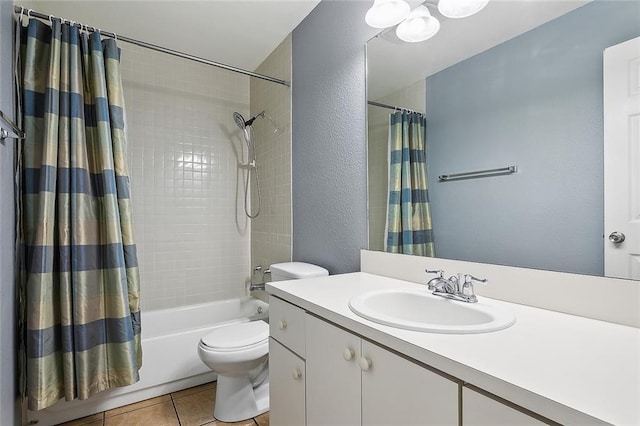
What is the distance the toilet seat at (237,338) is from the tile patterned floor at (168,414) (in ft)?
1.46

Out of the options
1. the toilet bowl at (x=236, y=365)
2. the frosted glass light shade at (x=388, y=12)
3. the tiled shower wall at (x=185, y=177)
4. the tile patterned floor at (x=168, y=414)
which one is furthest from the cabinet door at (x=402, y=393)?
the tiled shower wall at (x=185, y=177)

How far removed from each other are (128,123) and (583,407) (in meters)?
2.87

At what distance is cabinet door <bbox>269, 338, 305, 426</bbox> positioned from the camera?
1134mm

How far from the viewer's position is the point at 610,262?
2.77ft

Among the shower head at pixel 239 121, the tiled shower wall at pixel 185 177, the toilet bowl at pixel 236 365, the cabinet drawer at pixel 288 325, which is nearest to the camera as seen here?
the cabinet drawer at pixel 288 325

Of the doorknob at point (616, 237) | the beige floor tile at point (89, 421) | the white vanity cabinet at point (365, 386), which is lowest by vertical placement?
the beige floor tile at point (89, 421)

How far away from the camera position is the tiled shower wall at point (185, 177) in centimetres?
247

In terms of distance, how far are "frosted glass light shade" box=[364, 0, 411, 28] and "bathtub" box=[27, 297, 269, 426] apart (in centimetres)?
206

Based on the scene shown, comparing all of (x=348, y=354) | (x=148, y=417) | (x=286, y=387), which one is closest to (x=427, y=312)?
(x=348, y=354)

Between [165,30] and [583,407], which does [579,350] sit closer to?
[583,407]

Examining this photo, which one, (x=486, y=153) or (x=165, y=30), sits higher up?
(x=165, y=30)

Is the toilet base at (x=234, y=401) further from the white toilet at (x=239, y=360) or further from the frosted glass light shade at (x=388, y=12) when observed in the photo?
the frosted glass light shade at (x=388, y=12)

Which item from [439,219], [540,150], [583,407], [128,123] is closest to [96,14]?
[128,123]

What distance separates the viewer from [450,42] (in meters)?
1.26
